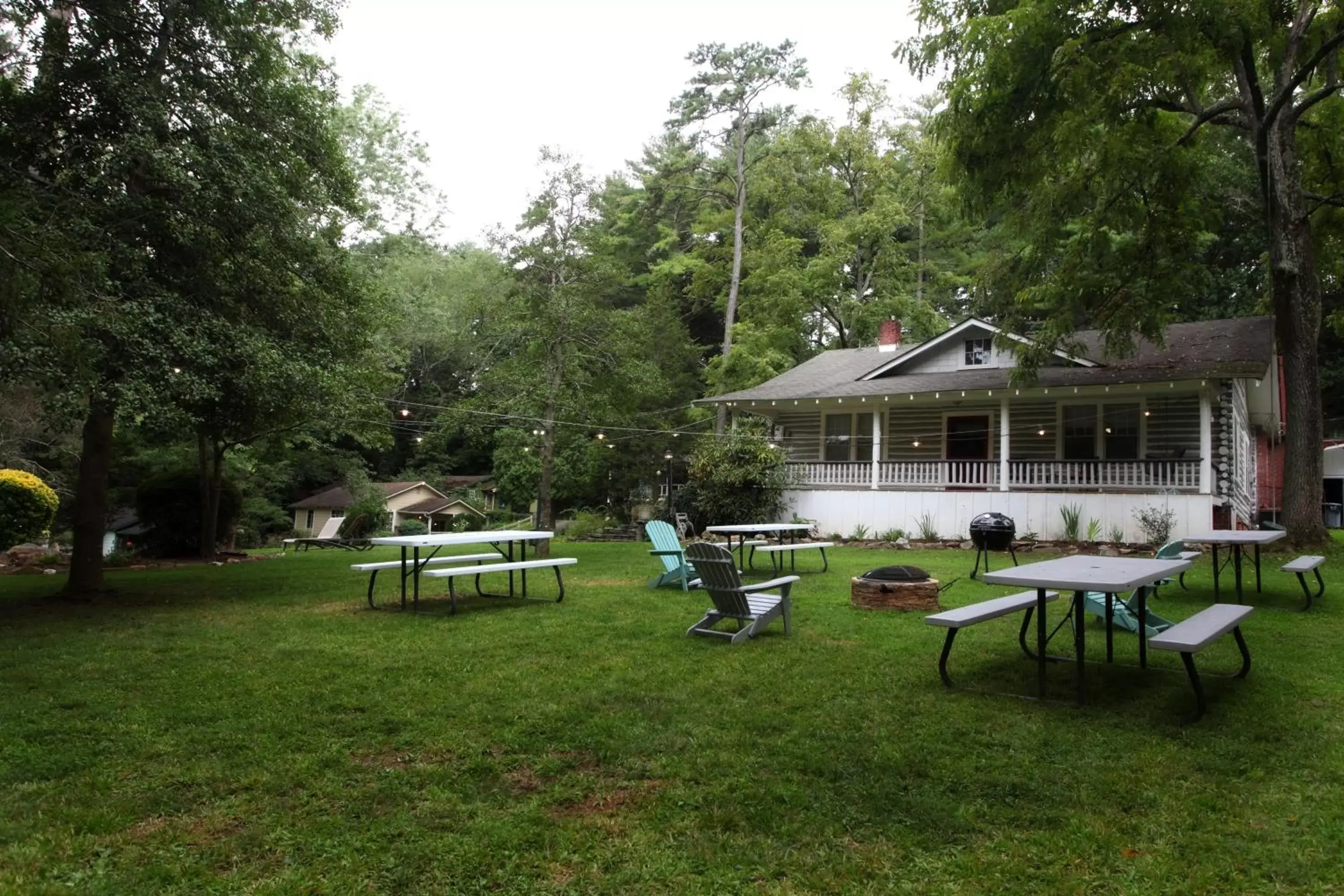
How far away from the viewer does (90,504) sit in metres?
9.51

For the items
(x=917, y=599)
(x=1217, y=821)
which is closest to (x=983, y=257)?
(x=917, y=599)

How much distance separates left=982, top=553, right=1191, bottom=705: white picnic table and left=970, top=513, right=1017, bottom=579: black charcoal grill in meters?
5.92

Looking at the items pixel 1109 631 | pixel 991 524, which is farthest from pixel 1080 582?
pixel 991 524

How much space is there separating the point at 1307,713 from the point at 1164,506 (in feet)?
39.3

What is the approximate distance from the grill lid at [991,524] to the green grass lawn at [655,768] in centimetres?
520

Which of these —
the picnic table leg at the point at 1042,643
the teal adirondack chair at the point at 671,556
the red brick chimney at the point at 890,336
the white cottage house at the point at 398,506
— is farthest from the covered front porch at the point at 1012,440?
the white cottage house at the point at 398,506

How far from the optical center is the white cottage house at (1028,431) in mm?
15203

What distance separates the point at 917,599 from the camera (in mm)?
7906

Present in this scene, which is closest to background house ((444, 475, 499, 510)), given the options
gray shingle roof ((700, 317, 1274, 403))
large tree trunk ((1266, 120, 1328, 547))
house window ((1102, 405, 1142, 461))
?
gray shingle roof ((700, 317, 1274, 403))

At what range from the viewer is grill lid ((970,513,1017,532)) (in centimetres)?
1178

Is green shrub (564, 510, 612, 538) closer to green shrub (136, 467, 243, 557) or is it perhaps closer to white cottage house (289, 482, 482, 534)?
white cottage house (289, 482, 482, 534)

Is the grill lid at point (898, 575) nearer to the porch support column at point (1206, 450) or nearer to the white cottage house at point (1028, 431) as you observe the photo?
the white cottage house at point (1028, 431)

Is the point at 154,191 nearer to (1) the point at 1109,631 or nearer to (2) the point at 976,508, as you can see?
(1) the point at 1109,631

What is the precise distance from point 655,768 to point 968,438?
17348 mm
